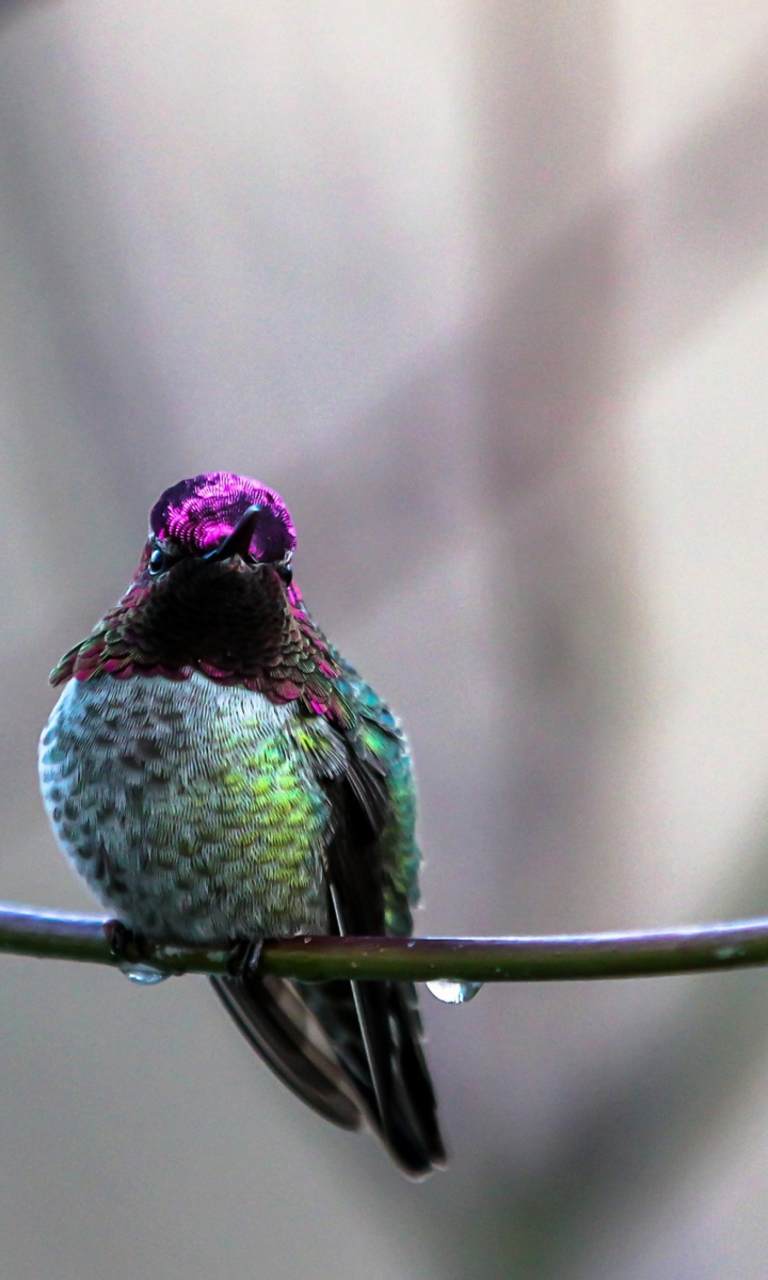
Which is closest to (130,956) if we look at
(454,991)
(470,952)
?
(454,991)

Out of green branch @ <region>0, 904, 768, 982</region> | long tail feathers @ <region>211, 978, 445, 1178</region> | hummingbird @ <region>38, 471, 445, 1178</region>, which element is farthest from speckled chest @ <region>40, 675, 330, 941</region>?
green branch @ <region>0, 904, 768, 982</region>

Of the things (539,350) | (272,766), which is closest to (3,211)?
(539,350)

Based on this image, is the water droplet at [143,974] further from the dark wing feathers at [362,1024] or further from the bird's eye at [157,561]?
the bird's eye at [157,561]

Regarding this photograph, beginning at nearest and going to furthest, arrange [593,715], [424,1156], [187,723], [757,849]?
[757,849], [187,723], [424,1156], [593,715]

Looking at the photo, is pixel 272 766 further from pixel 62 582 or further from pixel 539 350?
pixel 62 582

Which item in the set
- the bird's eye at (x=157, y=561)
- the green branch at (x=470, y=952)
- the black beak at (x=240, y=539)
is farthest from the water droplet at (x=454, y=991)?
the bird's eye at (x=157, y=561)

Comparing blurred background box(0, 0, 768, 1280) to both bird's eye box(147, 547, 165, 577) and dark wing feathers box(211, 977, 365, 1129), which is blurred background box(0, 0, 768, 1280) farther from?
bird's eye box(147, 547, 165, 577)

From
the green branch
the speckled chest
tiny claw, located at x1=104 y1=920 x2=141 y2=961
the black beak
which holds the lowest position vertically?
the green branch
